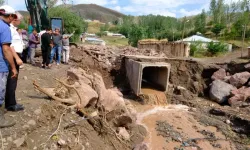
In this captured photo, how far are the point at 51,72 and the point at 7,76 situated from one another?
14.7ft

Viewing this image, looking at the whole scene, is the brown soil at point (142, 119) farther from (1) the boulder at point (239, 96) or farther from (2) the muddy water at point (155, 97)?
(1) the boulder at point (239, 96)

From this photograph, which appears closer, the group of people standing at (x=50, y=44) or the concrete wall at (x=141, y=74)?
the group of people standing at (x=50, y=44)

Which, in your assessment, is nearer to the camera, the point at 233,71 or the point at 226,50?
the point at 233,71

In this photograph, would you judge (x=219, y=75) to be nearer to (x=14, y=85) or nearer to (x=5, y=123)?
(x=14, y=85)

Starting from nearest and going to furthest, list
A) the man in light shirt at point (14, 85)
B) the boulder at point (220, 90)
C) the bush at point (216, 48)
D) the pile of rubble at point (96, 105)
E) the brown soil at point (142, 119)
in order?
the man in light shirt at point (14, 85), the brown soil at point (142, 119), the pile of rubble at point (96, 105), the boulder at point (220, 90), the bush at point (216, 48)

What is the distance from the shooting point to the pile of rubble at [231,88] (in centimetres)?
1047

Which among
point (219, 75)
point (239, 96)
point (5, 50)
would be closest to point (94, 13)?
point (219, 75)

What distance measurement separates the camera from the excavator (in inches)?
439

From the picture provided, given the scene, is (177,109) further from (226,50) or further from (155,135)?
(226,50)

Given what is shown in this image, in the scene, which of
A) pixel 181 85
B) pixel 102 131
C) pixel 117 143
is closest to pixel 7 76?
pixel 102 131

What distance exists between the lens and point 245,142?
7.62m

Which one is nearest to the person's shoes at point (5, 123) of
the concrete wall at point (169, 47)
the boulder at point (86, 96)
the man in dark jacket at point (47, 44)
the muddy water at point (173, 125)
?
A: the boulder at point (86, 96)

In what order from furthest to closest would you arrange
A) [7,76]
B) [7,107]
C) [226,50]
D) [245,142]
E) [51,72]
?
[226,50], [51,72], [245,142], [7,107], [7,76]

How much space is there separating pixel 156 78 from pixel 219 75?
3.09 metres
